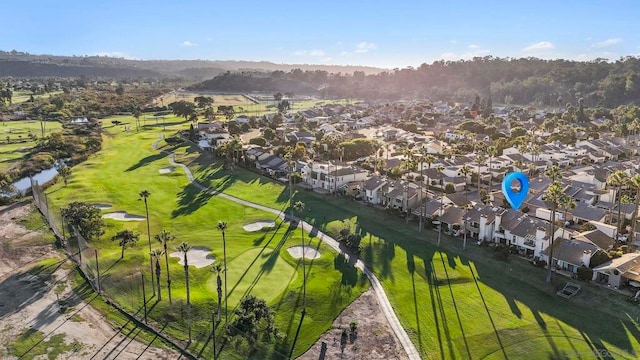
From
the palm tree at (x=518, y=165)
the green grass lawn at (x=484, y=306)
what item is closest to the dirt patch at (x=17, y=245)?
the green grass lawn at (x=484, y=306)

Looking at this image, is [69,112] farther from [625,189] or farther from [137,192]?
[625,189]

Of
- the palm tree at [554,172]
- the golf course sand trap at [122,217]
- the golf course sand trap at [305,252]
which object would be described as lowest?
the golf course sand trap at [122,217]

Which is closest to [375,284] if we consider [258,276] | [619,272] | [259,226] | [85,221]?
[258,276]

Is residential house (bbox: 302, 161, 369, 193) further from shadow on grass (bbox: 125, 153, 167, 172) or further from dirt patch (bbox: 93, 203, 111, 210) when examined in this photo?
shadow on grass (bbox: 125, 153, 167, 172)

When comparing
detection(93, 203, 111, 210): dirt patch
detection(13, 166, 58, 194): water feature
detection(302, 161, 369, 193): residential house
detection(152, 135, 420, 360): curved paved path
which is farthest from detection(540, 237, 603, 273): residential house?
detection(13, 166, 58, 194): water feature

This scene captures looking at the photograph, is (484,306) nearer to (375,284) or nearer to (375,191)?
(375,284)

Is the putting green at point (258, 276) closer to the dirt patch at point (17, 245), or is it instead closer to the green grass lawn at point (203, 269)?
the green grass lawn at point (203, 269)
